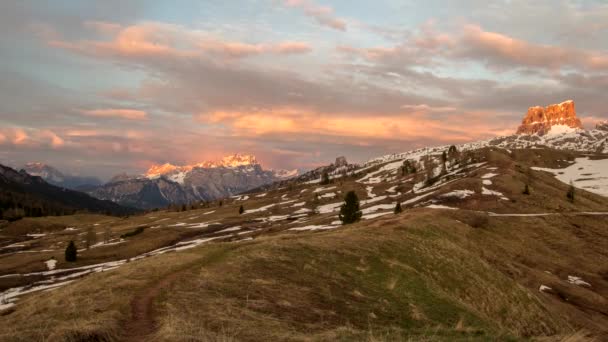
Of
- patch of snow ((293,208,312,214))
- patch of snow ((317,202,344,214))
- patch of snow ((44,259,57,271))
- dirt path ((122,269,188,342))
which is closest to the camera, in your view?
dirt path ((122,269,188,342))

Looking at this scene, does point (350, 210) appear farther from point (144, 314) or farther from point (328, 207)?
point (328, 207)

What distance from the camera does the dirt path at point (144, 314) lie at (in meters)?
16.9

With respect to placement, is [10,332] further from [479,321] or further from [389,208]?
[389,208]

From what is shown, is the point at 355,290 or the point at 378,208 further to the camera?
the point at 378,208

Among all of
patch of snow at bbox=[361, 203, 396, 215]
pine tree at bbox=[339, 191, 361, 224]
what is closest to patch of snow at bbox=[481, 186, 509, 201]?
patch of snow at bbox=[361, 203, 396, 215]

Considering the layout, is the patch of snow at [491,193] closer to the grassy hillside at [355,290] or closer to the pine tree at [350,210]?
the grassy hillside at [355,290]

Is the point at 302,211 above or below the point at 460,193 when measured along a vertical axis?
below

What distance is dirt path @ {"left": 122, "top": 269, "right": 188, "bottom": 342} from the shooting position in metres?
16.9

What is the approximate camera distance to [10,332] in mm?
A: 16438

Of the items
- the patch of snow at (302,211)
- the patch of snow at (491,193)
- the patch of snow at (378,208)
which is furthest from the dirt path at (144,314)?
the patch of snow at (302,211)

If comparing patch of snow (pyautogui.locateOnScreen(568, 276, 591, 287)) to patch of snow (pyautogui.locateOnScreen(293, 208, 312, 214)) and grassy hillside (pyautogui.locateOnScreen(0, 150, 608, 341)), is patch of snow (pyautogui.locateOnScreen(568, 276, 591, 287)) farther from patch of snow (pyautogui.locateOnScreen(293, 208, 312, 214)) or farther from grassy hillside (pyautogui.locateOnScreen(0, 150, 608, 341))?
patch of snow (pyautogui.locateOnScreen(293, 208, 312, 214))

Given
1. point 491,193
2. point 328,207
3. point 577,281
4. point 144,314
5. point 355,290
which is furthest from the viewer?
point 328,207

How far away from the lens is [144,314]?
20328mm

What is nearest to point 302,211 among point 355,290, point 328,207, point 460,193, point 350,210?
point 328,207
